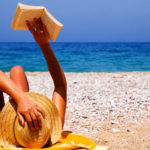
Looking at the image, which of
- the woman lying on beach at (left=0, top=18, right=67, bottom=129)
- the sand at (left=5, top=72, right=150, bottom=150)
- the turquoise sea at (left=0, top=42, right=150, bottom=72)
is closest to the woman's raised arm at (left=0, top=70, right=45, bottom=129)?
the woman lying on beach at (left=0, top=18, right=67, bottom=129)

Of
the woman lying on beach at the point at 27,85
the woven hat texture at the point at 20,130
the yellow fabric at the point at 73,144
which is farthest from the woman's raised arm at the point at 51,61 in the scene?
the woven hat texture at the point at 20,130

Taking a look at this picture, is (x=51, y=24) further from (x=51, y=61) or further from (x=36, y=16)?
(x=51, y=61)

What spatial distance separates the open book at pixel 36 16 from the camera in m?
2.96

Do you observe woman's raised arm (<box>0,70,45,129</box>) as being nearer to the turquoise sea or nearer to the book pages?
the book pages

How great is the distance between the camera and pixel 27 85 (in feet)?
10.4

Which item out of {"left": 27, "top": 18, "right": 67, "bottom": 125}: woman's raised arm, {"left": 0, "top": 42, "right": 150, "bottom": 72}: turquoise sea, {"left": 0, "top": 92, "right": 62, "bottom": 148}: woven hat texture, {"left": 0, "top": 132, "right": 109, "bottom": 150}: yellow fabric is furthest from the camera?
{"left": 0, "top": 42, "right": 150, "bottom": 72}: turquoise sea

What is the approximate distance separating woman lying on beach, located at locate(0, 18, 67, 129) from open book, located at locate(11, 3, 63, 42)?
7cm

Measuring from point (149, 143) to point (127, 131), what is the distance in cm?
60

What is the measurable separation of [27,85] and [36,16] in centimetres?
72

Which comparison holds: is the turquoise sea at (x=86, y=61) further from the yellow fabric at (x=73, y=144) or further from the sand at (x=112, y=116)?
the yellow fabric at (x=73, y=144)

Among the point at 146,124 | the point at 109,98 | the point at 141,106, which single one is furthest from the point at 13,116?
the point at 109,98

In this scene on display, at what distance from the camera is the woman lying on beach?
2.57 meters

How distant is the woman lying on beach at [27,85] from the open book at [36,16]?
0.07 meters

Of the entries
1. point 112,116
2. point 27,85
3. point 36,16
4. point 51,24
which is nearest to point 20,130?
point 27,85
